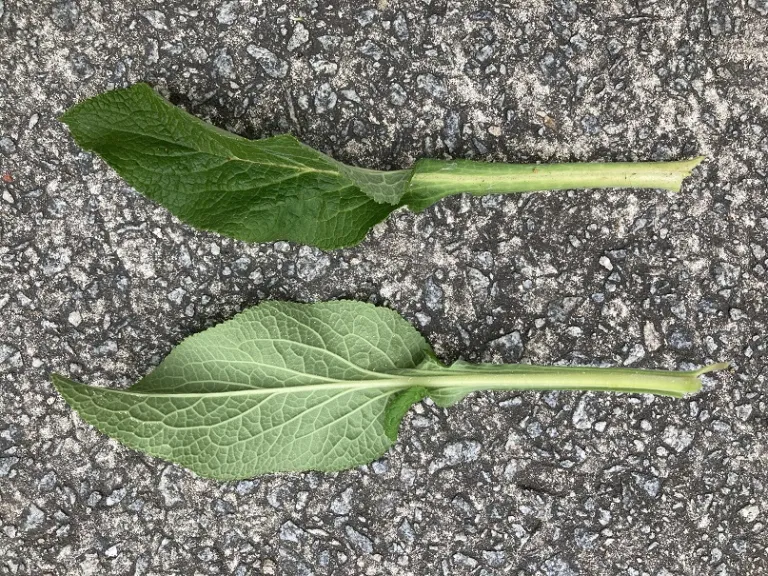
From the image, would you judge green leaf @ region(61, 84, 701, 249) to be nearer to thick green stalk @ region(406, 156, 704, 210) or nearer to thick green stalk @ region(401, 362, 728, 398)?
thick green stalk @ region(406, 156, 704, 210)

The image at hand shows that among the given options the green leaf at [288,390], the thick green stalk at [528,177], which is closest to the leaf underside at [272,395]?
the green leaf at [288,390]

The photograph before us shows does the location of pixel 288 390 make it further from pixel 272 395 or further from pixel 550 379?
pixel 550 379

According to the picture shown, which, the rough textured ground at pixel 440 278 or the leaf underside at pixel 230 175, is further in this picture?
the rough textured ground at pixel 440 278

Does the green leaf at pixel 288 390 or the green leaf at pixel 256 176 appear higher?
the green leaf at pixel 256 176

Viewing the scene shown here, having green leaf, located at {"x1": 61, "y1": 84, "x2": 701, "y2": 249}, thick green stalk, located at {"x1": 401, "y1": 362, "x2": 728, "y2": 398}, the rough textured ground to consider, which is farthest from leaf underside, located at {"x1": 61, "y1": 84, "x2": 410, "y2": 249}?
thick green stalk, located at {"x1": 401, "y1": 362, "x2": 728, "y2": 398}

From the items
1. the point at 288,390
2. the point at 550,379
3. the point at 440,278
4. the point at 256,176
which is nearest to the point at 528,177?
the point at 440,278

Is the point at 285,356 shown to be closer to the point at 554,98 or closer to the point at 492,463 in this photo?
the point at 492,463

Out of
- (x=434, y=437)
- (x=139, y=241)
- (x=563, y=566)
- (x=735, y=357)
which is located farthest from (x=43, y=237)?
(x=735, y=357)

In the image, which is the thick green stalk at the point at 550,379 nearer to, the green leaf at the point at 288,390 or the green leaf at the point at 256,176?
the green leaf at the point at 288,390

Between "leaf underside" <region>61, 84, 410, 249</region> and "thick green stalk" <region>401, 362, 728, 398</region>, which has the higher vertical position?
"leaf underside" <region>61, 84, 410, 249</region>
